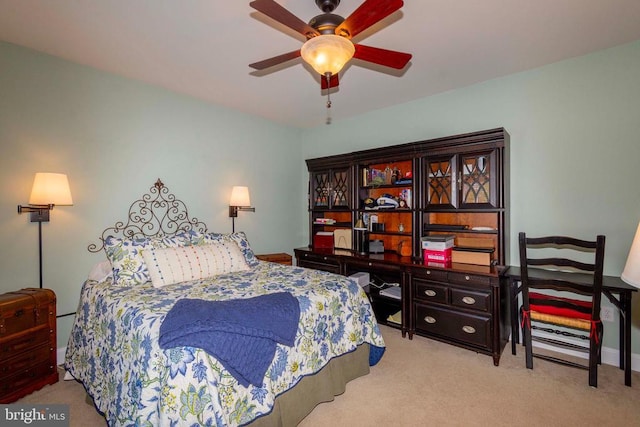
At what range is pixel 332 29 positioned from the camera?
5.49ft

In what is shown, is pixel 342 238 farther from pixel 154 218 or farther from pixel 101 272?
pixel 101 272

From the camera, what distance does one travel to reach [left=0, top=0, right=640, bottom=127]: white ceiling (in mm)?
1894

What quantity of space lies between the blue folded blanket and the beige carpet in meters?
0.61

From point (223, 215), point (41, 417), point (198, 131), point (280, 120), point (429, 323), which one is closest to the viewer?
point (41, 417)

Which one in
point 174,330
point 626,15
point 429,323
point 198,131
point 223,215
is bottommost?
point 429,323

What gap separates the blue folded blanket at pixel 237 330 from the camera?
4.60 feet

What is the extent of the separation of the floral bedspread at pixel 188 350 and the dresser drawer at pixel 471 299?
830 mm

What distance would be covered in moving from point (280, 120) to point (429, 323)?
316 cm

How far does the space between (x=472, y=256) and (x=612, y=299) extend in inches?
38.0

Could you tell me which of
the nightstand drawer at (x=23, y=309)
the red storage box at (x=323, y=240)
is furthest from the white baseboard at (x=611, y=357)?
the red storage box at (x=323, y=240)

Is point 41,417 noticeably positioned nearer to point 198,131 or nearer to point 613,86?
point 198,131

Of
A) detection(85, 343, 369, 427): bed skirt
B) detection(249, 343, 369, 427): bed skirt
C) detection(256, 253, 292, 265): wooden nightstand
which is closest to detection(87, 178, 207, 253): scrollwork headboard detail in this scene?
detection(256, 253, 292, 265): wooden nightstand

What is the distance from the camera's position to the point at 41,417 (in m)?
1.75

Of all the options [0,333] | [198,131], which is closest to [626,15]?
[198,131]
